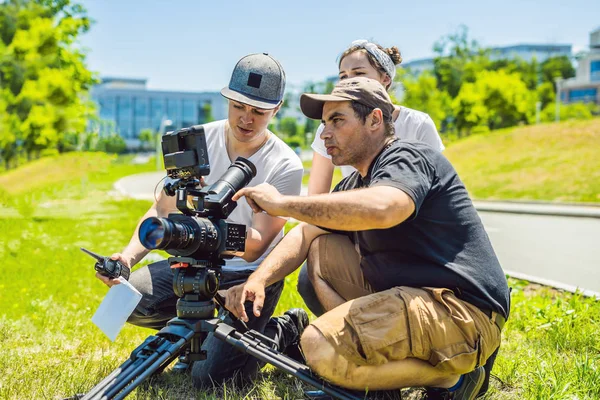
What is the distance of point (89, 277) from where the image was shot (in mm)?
6781

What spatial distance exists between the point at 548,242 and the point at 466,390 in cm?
843

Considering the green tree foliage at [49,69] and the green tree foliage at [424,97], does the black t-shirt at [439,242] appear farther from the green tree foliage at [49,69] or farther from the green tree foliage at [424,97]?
the green tree foliage at [424,97]

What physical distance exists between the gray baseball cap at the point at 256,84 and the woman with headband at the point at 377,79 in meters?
0.61

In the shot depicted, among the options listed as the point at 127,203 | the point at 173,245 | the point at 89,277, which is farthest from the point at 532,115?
the point at 173,245

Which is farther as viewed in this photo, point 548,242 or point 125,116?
point 125,116

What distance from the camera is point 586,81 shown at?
89875 mm

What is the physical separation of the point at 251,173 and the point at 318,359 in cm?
87

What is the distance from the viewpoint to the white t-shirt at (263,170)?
382 cm

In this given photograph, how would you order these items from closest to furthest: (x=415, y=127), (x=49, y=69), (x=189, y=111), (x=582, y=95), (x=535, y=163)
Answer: (x=415, y=127), (x=49, y=69), (x=535, y=163), (x=582, y=95), (x=189, y=111)

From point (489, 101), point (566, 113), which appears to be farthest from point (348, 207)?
point (566, 113)

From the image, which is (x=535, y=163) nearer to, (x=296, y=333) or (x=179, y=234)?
(x=296, y=333)

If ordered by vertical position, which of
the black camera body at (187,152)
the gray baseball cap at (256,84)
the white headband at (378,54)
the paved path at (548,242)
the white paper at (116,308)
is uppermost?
the white headband at (378,54)

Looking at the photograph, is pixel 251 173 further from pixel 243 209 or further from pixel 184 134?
pixel 243 209

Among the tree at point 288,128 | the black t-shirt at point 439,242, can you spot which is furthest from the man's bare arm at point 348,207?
the tree at point 288,128
